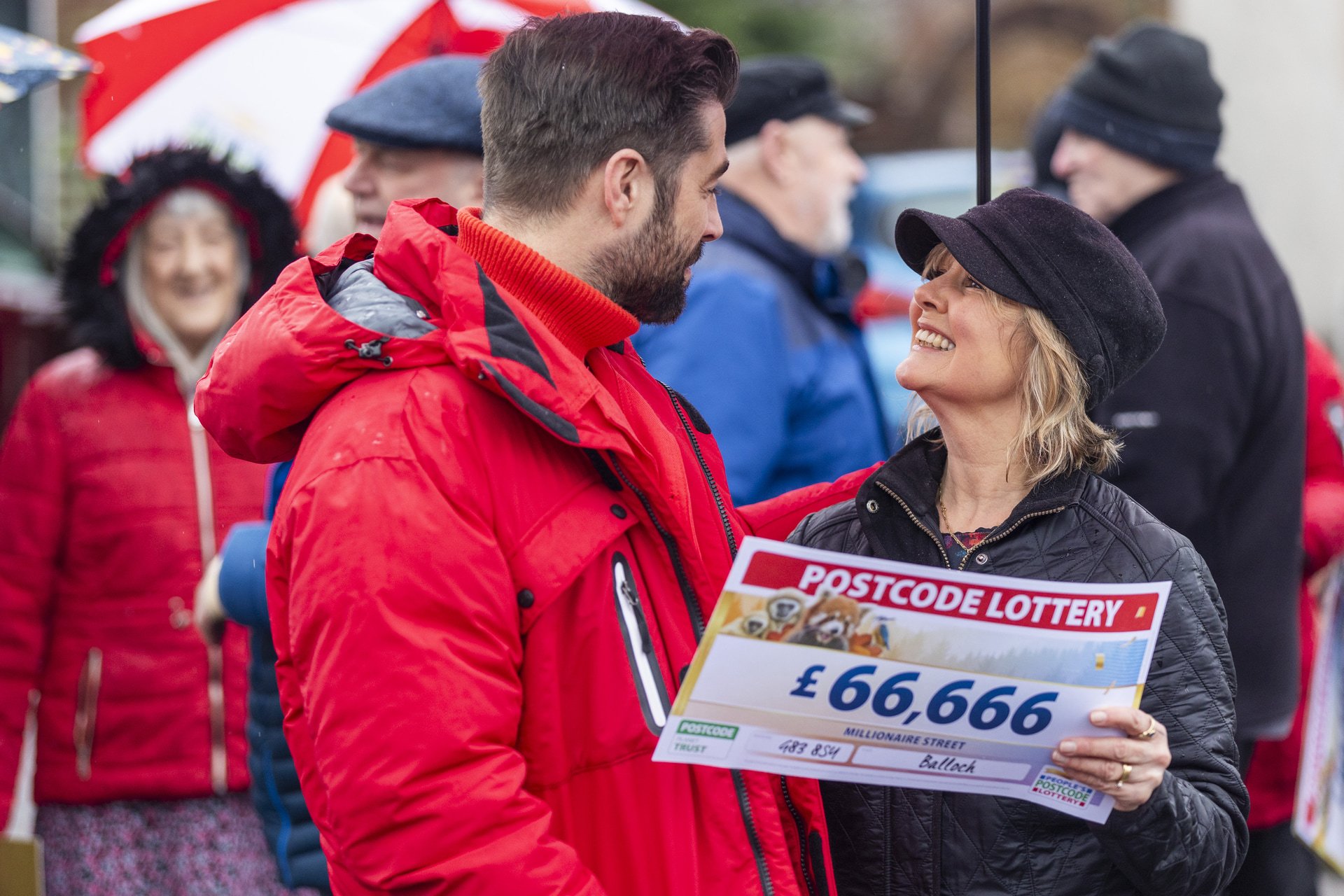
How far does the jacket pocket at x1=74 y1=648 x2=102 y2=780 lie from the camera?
3697 mm

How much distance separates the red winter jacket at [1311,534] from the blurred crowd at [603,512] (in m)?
0.02

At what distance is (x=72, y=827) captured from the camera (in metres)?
3.72

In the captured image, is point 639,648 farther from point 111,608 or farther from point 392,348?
point 111,608

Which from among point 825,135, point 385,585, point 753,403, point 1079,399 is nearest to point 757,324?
point 753,403

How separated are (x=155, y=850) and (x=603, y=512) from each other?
2.34 meters

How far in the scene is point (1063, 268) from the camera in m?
2.22

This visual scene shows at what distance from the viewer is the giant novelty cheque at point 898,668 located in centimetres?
174

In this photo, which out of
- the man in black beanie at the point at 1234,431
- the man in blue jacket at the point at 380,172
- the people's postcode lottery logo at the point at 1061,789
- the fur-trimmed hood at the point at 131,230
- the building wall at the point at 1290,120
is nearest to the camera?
the people's postcode lottery logo at the point at 1061,789

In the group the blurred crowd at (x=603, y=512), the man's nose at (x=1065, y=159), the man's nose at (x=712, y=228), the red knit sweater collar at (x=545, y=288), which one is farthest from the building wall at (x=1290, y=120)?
the red knit sweater collar at (x=545, y=288)

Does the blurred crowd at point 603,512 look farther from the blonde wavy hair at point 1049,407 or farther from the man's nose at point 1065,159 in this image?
the man's nose at point 1065,159

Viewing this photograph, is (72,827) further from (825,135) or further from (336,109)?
(825,135)

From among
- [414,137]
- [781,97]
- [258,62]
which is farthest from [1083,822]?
[258,62]

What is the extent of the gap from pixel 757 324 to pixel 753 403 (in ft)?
0.67

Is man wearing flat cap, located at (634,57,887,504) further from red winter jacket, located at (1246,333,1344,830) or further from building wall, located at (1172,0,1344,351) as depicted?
building wall, located at (1172,0,1344,351)
